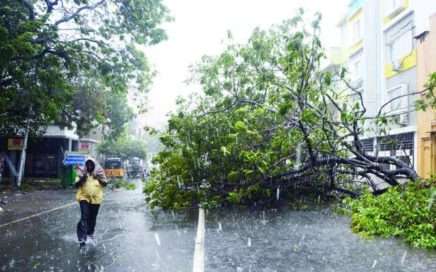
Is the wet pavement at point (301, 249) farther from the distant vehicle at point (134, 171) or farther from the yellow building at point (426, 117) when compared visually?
the distant vehicle at point (134, 171)

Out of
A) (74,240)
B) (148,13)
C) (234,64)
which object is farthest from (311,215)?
(148,13)

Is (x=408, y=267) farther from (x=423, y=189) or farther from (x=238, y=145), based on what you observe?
(x=238, y=145)

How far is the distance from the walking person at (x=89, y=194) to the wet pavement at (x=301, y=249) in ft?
6.89

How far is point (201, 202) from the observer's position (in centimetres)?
1327

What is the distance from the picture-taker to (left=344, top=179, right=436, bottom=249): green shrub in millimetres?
8000

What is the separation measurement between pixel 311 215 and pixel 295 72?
3.67 metres

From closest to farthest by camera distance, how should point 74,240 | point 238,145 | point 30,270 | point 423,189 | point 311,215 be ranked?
point 30,270 < point 74,240 < point 423,189 < point 311,215 < point 238,145

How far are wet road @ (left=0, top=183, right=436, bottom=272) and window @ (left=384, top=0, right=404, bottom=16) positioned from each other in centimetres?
1554

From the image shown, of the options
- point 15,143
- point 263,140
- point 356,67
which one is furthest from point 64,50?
point 356,67

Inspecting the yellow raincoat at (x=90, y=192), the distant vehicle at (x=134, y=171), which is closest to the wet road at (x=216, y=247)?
the yellow raincoat at (x=90, y=192)

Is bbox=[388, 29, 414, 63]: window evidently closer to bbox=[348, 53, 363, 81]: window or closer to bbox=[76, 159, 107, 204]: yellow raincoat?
bbox=[348, 53, 363, 81]: window

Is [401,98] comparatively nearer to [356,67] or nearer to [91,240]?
[356,67]

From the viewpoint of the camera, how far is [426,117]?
65.2ft

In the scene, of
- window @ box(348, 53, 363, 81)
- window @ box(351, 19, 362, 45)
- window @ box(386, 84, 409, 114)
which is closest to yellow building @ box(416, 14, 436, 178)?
window @ box(386, 84, 409, 114)
